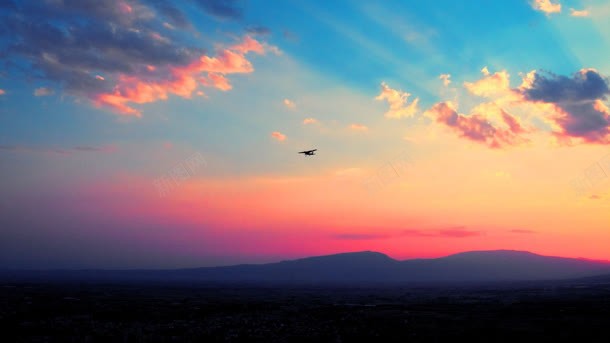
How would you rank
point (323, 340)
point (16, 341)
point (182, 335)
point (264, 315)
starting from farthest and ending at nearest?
point (264, 315) < point (182, 335) < point (323, 340) < point (16, 341)

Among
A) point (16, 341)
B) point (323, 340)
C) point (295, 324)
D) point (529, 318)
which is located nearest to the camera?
point (16, 341)

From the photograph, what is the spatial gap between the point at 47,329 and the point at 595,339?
→ 54.5m

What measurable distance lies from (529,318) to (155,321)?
48.6 metres

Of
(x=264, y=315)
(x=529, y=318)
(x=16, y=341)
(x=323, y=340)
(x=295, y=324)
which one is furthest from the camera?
(x=264, y=315)

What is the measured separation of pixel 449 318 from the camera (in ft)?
196

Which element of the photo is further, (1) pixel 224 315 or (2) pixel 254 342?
(1) pixel 224 315

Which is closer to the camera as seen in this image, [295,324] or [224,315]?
[295,324]

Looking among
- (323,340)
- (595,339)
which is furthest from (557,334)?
(323,340)

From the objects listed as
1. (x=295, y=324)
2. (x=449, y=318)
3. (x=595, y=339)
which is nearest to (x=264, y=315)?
(x=295, y=324)

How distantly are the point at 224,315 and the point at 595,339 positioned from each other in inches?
1817

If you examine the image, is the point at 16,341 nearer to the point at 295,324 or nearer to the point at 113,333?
the point at 113,333

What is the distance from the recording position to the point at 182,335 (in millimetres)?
45000

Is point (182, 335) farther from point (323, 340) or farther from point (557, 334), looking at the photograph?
point (557, 334)

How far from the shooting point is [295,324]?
53.8 m
